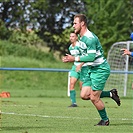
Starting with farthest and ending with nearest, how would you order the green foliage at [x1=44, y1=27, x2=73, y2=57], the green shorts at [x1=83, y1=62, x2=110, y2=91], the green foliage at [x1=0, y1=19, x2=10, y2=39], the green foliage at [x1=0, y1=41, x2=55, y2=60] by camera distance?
the green foliage at [x1=44, y1=27, x2=73, y2=57] → the green foliage at [x1=0, y1=19, x2=10, y2=39] → the green foliage at [x1=0, y1=41, x2=55, y2=60] → the green shorts at [x1=83, y1=62, x2=110, y2=91]

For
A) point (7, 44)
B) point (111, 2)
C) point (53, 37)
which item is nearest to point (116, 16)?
point (111, 2)

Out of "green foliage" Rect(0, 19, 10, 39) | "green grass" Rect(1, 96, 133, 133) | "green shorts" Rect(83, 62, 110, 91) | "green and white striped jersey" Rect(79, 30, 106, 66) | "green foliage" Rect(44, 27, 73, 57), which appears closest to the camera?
"green grass" Rect(1, 96, 133, 133)

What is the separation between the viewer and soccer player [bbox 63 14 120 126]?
12.0 metres

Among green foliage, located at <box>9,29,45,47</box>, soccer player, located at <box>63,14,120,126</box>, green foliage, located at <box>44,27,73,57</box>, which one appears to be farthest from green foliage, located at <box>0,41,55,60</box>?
soccer player, located at <box>63,14,120,126</box>

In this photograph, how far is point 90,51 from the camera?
470 inches

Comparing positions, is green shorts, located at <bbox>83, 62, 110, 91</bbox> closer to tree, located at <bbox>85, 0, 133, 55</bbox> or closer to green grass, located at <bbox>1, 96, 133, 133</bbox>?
green grass, located at <bbox>1, 96, 133, 133</bbox>

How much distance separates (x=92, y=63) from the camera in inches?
484

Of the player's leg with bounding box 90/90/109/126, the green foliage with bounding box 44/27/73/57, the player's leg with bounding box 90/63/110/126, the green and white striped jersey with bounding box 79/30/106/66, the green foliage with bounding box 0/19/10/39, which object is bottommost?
the green foliage with bounding box 44/27/73/57

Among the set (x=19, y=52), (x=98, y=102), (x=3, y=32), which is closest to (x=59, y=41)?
(x=3, y=32)

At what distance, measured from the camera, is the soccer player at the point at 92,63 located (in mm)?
11953

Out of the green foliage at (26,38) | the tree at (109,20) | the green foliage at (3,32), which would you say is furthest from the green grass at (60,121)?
the green foliage at (26,38)

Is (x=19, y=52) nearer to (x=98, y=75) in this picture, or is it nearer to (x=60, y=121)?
(x=60, y=121)

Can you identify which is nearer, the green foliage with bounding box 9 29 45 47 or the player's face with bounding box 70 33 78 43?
the player's face with bounding box 70 33 78 43

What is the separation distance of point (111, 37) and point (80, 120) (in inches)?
1307
